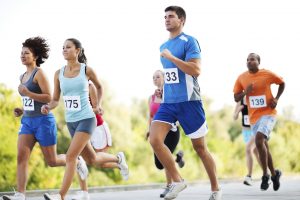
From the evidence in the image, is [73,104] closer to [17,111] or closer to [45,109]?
[45,109]

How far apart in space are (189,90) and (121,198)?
163 inches

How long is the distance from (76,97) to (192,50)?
1362mm

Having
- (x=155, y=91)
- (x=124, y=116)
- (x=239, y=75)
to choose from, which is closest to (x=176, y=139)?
(x=155, y=91)

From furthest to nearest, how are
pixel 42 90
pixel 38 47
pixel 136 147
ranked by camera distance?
pixel 136 147 < pixel 38 47 < pixel 42 90

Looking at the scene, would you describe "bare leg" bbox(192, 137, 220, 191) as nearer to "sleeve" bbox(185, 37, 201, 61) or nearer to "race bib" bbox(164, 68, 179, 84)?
"race bib" bbox(164, 68, 179, 84)

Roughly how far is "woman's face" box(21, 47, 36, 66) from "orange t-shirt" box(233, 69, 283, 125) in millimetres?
3726

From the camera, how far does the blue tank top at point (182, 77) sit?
7.66m

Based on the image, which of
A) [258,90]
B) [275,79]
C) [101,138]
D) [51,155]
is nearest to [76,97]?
[51,155]

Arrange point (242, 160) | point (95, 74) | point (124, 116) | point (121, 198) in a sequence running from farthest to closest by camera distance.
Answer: point (242, 160), point (124, 116), point (121, 198), point (95, 74)

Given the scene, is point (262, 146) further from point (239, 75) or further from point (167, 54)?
point (167, 54)

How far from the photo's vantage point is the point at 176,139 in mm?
10734

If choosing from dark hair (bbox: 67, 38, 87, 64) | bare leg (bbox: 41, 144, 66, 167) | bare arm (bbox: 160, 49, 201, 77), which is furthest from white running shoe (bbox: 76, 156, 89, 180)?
bare arm (bbox: 160, 49, 201, 77)

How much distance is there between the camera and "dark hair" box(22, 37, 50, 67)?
8.93 meters

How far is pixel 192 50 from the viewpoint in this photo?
25.0ft
